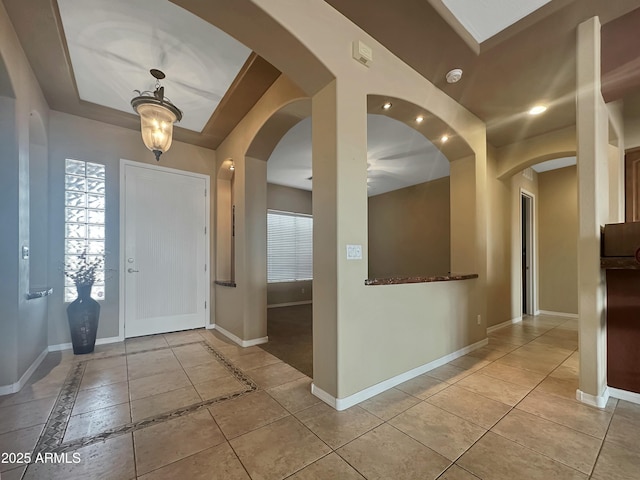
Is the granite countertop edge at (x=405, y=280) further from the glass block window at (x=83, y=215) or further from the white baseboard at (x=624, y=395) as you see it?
the glass block window at (x=83, y=215)

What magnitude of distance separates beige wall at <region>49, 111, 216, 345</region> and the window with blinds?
2699mm

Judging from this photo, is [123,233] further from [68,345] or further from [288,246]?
[288,246]

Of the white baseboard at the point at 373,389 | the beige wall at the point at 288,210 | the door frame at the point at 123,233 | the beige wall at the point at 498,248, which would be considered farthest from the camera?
the beige wall at the point at 288,210

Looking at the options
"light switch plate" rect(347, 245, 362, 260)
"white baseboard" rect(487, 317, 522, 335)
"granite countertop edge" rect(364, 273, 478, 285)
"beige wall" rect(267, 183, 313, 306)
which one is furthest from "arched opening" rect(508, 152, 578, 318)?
"beige wall" rect(267, 183, 313, 306)

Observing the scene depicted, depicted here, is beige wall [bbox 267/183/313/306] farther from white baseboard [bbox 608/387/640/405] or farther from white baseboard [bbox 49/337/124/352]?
white baseboard [bbox 608/387/640/405]

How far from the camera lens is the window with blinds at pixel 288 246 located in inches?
249

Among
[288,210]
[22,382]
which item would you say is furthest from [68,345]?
[288,210]

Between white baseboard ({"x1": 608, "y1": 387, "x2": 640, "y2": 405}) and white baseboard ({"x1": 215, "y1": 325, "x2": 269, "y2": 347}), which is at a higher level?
white baseboard ({"x1": 608, "y1": 387, "x2": 640, "y2": 405})

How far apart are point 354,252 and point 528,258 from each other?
4.79 meters

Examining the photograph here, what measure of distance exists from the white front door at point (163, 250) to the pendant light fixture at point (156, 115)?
1.44 m

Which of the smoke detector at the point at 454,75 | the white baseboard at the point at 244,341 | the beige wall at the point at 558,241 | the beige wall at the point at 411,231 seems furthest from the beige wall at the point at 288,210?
the beige wall at the point at 558,241

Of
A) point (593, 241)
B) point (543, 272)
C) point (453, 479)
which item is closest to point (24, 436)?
point (453, 479)

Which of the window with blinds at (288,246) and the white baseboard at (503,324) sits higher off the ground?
the window with blinds at (288,246)

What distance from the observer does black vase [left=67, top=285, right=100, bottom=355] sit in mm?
3072
